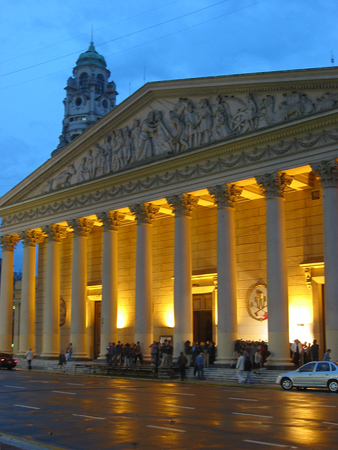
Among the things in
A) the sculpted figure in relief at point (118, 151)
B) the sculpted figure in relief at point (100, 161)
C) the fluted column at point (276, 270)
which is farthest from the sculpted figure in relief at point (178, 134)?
the sculpted figure in relief at point (100, 161)

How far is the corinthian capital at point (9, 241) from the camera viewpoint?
47.0 meters

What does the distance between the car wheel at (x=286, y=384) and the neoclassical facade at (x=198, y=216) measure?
3.73m

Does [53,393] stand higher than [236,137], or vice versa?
[236,137]

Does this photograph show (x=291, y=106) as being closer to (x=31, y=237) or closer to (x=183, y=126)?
(x=183, y=126)

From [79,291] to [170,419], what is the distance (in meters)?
26.5

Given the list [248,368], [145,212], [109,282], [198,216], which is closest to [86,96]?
[198,216]

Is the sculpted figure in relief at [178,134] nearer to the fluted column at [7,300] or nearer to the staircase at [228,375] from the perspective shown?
the staircase at [228,375]

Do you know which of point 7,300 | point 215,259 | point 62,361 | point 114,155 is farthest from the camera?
→ point 7,300

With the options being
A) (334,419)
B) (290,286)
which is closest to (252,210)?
(290,286)

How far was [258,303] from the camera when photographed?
113ft

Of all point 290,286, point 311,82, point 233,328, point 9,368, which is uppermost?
point 311,82

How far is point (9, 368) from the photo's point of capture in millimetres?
40719

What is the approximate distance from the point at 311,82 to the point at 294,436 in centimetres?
2048

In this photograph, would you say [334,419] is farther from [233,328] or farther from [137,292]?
[137,292]
